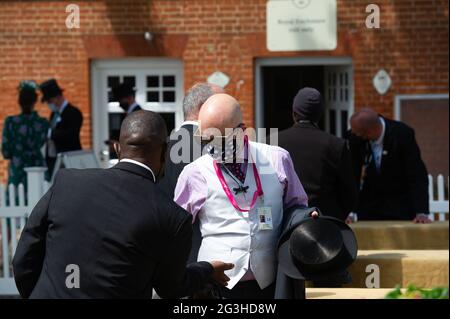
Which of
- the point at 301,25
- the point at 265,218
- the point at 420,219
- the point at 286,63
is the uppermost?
the point at 301,25

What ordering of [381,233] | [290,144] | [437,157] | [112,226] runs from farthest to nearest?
[437,157]
[381,233]
[290,144]
[112,226]

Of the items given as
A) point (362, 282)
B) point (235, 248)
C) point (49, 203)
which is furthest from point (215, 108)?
point (362, 282)

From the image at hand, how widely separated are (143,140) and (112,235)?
0.47 metres

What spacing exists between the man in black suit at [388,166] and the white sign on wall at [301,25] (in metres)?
4.97

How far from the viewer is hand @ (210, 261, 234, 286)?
15.1 feet

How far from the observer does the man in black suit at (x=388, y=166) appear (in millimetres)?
8156

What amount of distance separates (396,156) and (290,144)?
160 cm

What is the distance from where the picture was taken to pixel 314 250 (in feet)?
16.2

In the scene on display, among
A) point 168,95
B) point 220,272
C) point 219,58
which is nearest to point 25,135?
point 168,95

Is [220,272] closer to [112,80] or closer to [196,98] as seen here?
[196,98]

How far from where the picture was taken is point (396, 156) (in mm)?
Result: 8234

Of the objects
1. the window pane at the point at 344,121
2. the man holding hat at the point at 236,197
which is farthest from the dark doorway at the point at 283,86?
the man holding hat at the point at 236,197

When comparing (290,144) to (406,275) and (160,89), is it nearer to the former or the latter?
(406,275)

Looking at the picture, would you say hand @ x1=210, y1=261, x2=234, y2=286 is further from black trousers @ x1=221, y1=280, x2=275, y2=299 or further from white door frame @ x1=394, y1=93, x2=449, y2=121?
white door frame @ x1=394, y1=93, x2=449, y2=121
